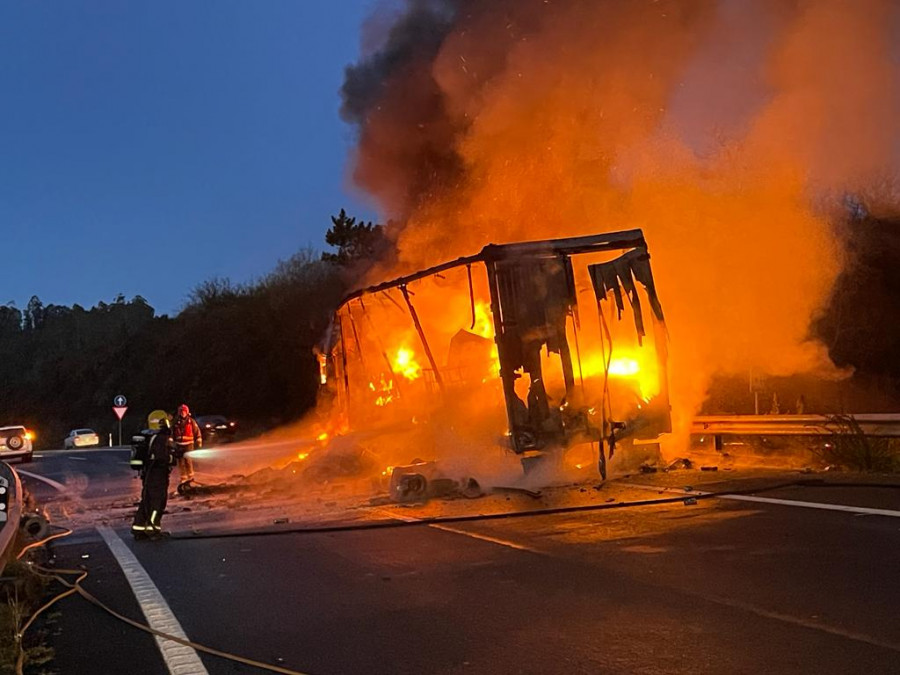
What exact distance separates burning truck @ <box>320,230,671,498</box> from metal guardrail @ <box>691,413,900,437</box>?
1578 millimetres

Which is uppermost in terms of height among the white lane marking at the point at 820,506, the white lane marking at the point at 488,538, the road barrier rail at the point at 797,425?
the road barrier rail at the point at 797,425

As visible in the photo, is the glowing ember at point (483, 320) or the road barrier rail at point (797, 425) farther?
the glowing ember at point (483, 320)

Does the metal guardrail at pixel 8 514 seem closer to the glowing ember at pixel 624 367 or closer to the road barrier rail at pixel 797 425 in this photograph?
the glowing ember at pixel 624 367

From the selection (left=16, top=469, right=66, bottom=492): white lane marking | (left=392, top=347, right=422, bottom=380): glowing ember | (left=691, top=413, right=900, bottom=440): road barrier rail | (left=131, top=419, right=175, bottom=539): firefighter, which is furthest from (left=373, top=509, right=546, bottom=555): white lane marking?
(left=16, top=469, right=66, bottom=492): white lane marking

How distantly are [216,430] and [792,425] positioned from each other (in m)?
24.0

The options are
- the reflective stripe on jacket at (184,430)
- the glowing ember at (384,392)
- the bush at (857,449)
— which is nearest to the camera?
the bush at (857,449)

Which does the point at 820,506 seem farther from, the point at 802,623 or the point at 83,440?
the point at 83,440

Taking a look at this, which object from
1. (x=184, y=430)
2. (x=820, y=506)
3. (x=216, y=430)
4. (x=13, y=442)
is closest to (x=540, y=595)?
(x=820, y=506)

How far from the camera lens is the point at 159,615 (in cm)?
535

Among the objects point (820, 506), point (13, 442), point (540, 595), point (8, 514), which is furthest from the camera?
point (13, 442)

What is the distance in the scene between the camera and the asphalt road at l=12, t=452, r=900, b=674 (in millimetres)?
4152

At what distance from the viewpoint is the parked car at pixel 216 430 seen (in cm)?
2990

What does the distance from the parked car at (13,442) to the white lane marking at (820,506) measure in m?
20.4

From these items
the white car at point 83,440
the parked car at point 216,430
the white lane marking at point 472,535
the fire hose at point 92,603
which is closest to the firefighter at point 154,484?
the fire hose at point 92,603
